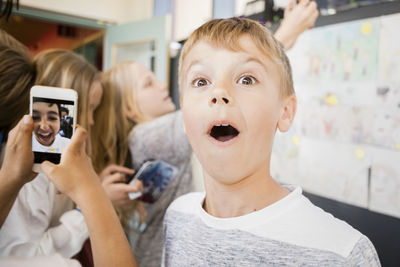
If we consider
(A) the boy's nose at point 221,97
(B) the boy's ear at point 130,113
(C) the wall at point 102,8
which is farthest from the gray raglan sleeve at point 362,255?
Answer: (C) the wall at point 102,8

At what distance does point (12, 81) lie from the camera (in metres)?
0.57

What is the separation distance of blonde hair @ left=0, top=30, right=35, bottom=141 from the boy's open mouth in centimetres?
37

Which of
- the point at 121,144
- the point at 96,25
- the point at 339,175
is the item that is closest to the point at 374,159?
the point at 339,175

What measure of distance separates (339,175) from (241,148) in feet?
1.78

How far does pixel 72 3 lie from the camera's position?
7.00ft

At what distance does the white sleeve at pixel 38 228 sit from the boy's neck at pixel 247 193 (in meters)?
0.34

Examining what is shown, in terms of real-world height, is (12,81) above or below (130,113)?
above

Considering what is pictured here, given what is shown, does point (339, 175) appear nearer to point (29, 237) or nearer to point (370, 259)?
point (370, 259)

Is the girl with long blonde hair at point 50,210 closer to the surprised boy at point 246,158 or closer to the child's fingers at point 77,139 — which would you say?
the child's fingers at point 77,139

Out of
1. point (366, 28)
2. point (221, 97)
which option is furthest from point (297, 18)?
point (221, 97)

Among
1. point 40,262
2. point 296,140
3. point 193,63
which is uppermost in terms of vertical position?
point 193,63

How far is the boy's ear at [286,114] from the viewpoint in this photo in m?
0.46

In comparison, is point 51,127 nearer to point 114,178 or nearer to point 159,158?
point 114,178

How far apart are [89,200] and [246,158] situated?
0.24 m
